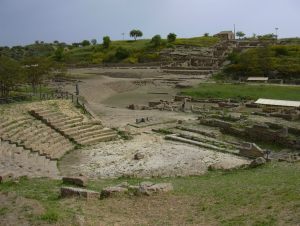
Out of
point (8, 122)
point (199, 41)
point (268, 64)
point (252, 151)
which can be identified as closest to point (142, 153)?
point (252, 151)

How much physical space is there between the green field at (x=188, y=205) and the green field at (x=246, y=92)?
3213 centimetres

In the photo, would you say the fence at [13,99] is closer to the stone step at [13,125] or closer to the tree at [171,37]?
the stone step at [13,125]

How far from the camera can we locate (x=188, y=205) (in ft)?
45.1

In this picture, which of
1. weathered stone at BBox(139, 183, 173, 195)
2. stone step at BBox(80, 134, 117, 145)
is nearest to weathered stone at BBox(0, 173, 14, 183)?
weathered stone at BBox(139, 183, 173, 195)

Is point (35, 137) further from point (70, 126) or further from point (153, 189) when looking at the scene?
point (153, 189)

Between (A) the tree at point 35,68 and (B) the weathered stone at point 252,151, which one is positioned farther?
(A) the tree at point 35,68

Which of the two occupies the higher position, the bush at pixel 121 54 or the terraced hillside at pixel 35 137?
the bush at pixel 121 54

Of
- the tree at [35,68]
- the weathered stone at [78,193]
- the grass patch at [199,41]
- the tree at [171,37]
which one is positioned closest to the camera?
the weathered stone at [78,193]

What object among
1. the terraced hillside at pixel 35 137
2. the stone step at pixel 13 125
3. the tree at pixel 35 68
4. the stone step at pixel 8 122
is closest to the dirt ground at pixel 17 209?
the terraced hillside at pixel 35 137

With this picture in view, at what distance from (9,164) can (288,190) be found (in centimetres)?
1293

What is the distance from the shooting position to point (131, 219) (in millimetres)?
12453

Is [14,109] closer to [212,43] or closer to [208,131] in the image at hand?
[208,131]

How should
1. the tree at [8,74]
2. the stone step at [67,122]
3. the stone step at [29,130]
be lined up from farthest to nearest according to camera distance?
the tree at [8,74] < the stone step at [67,122] < the stone step at [29,130]

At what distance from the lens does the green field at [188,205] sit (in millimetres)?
11656
